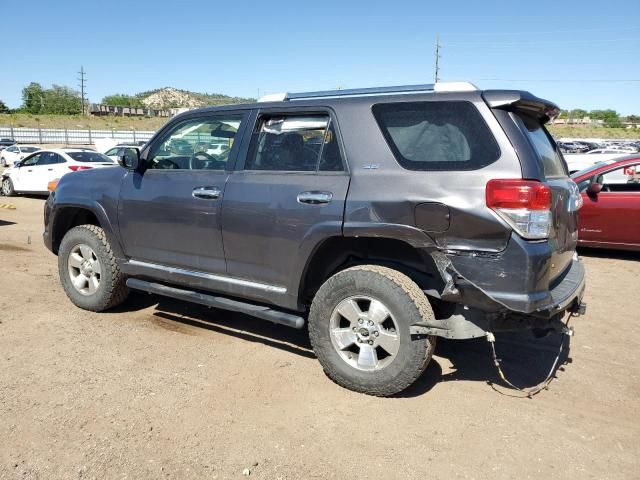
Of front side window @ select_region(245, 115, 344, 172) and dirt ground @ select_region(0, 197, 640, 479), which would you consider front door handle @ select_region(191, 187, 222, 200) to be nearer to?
front side window @ select_region(245, 115, 344, 172)

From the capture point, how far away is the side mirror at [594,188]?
310 inches

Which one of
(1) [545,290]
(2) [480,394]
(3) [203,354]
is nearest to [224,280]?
(3) [203,354]

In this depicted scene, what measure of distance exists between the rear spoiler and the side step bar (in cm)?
195

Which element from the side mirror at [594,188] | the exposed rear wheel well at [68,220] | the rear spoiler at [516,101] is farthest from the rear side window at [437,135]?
the side mirror at [594,188]

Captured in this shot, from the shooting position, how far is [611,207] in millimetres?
8008

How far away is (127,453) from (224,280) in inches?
63.5

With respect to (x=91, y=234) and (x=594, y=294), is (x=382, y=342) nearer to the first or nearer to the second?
(x=91, y=234)

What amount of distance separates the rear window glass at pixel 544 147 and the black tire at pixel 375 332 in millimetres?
1196

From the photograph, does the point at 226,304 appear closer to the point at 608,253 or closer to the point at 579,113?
the point at 608,253

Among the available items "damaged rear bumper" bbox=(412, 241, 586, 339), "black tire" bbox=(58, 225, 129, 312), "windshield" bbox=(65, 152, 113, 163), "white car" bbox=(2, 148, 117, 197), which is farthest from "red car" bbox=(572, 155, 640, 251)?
"windshield" bbox=(65, 152, 113, 163)

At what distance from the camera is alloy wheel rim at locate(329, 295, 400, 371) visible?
11.8 feet

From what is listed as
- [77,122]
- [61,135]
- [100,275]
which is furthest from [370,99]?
[77,122]

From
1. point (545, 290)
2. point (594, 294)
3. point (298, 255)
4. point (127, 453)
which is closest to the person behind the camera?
point (127, 453)

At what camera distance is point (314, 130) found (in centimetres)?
402
